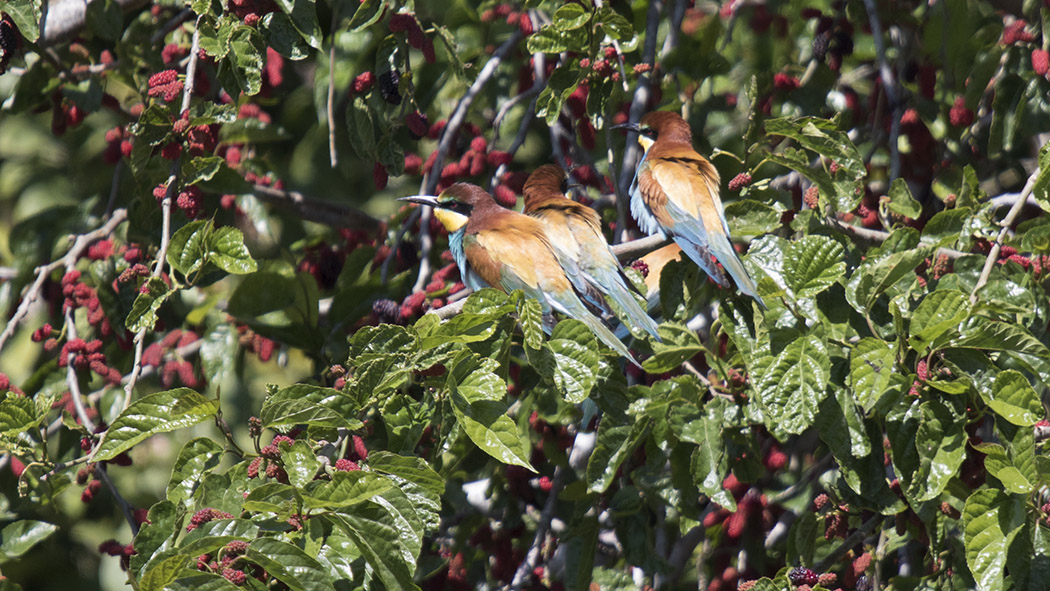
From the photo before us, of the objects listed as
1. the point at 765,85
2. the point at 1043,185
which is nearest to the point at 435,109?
the point at 765,85

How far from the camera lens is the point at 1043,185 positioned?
85.1 inches

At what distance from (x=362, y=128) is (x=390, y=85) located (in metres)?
0.13

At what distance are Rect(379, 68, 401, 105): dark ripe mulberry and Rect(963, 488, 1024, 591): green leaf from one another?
1525 mm

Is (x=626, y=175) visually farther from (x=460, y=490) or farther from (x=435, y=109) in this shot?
(x=460, y=490)

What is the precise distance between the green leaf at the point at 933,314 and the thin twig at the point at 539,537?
93cm

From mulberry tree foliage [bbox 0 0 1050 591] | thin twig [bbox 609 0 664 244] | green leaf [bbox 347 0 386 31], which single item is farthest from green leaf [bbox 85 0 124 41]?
thin twig [bbox 609 0 664 244]

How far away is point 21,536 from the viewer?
246cm

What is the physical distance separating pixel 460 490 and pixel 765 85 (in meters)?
1.38

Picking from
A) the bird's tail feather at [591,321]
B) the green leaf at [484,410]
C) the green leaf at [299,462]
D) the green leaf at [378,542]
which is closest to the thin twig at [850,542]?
the bird's tail feather at [591,321]

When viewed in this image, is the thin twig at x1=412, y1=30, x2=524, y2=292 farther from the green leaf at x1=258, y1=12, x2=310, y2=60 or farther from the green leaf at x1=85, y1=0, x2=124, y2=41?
the green leaf at x1=85, y1=0, x2=124, y2=41

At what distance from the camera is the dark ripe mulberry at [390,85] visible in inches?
103

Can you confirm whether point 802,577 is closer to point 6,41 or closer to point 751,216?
point 751,216

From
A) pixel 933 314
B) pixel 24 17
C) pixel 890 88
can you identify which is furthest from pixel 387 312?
pixel 890 88

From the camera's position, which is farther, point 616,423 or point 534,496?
point 534,496
